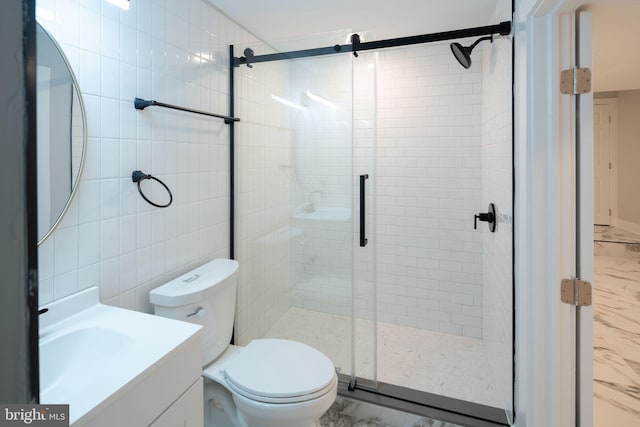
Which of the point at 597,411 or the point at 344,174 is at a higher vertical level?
the point at 344,174

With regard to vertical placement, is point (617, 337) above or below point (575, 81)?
below

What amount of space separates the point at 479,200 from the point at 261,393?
2047 mm

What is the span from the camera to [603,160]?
468 cm

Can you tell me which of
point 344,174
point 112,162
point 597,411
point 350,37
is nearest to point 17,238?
point 112,162

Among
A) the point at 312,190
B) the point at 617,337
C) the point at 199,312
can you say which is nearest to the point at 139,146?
the point at 199,312

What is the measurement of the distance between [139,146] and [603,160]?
571 centimetres

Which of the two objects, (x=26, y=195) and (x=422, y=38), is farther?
(x=422, y=38)

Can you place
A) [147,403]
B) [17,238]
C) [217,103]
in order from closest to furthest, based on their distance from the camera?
[17,238], [147,403], [217,103]

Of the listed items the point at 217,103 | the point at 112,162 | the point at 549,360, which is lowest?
the point at 549,360

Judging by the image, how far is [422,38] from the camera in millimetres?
1896

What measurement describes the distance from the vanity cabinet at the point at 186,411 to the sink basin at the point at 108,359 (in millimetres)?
27

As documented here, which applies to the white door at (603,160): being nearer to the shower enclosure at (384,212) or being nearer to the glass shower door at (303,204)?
the shower enclosure at (384,212)

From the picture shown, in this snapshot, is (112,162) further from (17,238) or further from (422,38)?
(422,38)

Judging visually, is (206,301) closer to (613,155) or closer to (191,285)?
(191,285)
